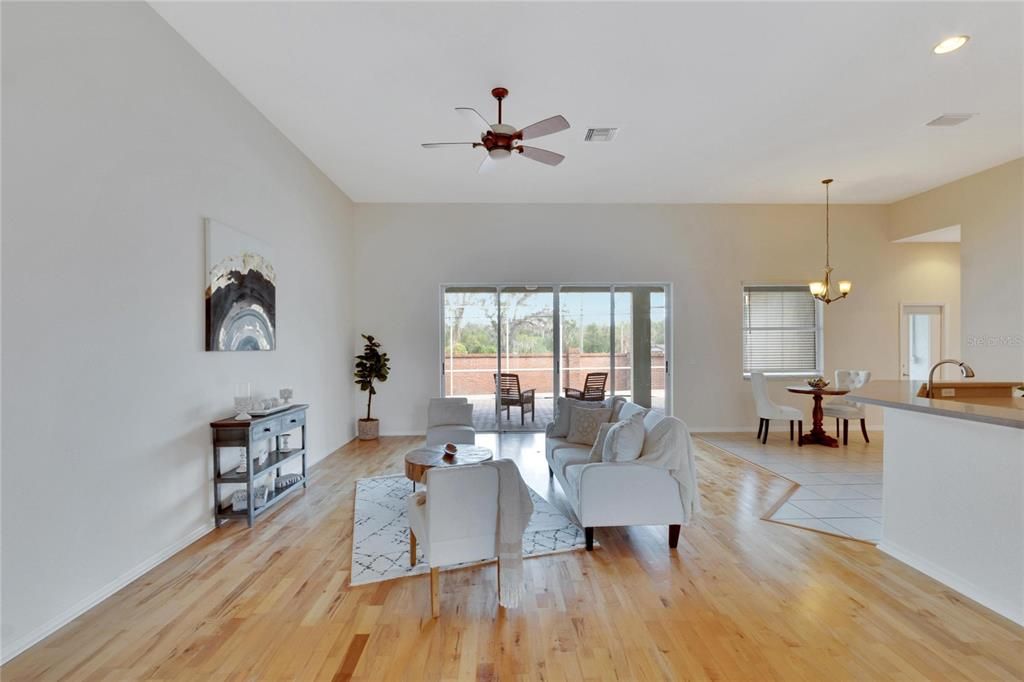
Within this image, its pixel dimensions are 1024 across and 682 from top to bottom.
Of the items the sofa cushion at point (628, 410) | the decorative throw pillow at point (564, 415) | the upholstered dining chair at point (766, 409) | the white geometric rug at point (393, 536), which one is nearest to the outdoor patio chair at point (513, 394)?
the decorative throw pillow at point (564, 415)

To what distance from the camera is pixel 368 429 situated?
21.7ft

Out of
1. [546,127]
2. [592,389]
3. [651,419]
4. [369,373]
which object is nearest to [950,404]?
[651,419]

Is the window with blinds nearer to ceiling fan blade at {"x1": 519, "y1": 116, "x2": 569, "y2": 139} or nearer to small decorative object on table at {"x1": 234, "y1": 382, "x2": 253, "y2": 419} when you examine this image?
ceiling fan blade at {"x1": 519, "y1": 116, "x2": 569, "y2": 139}

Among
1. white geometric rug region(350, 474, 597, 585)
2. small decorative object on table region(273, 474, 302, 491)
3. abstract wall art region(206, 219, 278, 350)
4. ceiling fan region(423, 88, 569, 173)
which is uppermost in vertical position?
ceiling fan region(423, 88, 569, 173)

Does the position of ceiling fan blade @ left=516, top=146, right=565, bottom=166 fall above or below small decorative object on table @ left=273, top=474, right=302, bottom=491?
above

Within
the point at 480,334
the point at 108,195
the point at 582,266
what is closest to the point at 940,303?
the point at 582,266

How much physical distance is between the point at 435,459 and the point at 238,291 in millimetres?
2170

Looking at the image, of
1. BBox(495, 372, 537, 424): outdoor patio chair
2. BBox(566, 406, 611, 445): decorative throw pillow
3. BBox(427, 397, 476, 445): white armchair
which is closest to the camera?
BBox(566, 406, 611, 445): decorative throw pillow

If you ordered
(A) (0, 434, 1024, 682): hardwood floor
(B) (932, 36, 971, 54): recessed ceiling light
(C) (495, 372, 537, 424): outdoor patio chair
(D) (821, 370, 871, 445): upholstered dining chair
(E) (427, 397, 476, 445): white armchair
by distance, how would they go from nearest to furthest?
1. (A) (0, 434, 1024, 682): hardwood floor
2. (B) (932, 36, 971, 54): recessed ceiling light
3. (E) (427, 397, 476, 445): white armchair
4. (D) (821, 370, 871, 445): upholstered dining chair
5. (C) (495, 372, 537, 424): outdoor patio chair

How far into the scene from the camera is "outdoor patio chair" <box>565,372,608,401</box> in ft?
22.7

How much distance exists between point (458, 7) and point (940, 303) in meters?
8.36

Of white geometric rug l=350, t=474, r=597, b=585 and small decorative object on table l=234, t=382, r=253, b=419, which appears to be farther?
small decorative object on table l=234, t=382, r=253, b=419

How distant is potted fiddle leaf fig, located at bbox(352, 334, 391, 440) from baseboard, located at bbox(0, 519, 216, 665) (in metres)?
3.27

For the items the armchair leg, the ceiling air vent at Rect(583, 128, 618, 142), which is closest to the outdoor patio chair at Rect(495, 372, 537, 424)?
the ceiling air vent at Rect(583, 128, 618, 142)
